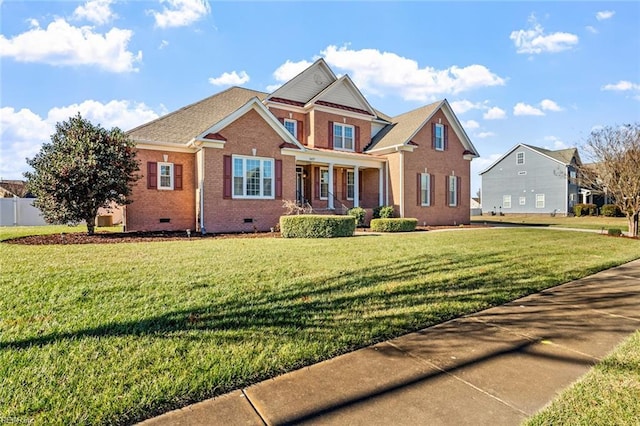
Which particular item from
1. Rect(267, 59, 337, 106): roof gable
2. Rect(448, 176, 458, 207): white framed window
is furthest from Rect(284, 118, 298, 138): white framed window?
Rect(448, 176, 458, 207): white framed window

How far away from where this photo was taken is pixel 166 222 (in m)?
15.9

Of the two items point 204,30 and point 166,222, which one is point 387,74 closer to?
point 204,30

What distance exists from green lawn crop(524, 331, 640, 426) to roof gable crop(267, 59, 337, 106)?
62.5 feet

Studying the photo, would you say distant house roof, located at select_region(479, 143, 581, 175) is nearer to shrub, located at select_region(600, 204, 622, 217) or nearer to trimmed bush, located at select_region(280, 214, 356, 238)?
shrub, located at select_region(600, 204, 622, 217)

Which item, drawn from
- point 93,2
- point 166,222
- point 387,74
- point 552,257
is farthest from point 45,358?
point 387,74

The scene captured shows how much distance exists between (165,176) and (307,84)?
10167mm

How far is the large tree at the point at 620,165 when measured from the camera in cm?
1512

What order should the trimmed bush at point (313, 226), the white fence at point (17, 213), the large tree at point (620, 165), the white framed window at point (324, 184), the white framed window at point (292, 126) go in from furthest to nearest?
the white fence at point (17, 213) → the white framed window at point (324, 184) → the white framed window at point (292, 126) → the large tree at point (620, 165) → the trimmed bush at point (313, 226)

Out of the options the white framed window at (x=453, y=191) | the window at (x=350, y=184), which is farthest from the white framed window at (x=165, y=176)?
the white framed window at (x=453, y=191)

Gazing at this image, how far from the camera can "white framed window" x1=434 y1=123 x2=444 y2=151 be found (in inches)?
872

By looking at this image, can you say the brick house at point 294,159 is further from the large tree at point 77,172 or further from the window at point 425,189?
the large tree at point 77,172

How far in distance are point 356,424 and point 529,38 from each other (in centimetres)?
1686

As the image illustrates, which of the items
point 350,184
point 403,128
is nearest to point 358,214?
point 350,184

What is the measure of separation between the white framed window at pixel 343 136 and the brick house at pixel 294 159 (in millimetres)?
64
